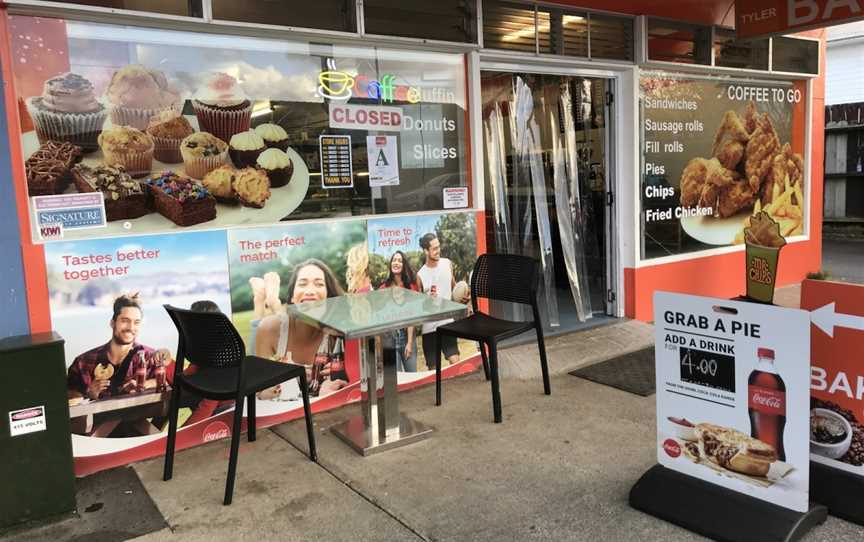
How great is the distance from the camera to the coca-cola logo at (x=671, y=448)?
112 inches

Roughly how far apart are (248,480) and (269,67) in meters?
2.39

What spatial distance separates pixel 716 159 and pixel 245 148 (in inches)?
189

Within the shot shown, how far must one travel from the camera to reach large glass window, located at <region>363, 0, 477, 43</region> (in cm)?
445

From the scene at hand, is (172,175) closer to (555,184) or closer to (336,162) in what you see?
(336,162)

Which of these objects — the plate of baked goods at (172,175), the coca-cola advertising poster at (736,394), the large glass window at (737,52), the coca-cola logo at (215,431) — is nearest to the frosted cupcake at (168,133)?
the plate of baked goods at (172,175)

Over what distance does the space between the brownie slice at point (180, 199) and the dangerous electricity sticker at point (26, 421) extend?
123cm

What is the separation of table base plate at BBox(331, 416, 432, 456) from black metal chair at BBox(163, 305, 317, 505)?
0.27 metres

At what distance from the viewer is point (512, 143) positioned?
5.55 m

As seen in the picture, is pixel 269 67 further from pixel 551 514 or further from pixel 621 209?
pixel 621 209

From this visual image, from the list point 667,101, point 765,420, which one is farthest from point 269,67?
point 667,101

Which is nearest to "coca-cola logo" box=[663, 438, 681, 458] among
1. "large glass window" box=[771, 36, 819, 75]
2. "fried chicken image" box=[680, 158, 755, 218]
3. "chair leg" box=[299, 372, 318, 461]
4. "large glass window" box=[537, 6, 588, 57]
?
"chair leg" box=[299, 372, 318, 461]

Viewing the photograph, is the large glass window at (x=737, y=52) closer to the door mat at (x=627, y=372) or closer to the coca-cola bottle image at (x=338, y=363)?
the door mat at (x=627, y=372)

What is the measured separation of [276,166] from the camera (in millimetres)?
4176

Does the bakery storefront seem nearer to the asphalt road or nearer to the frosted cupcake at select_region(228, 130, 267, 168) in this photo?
the frosted cupcake at select_region(228, 130, 267, 168)
